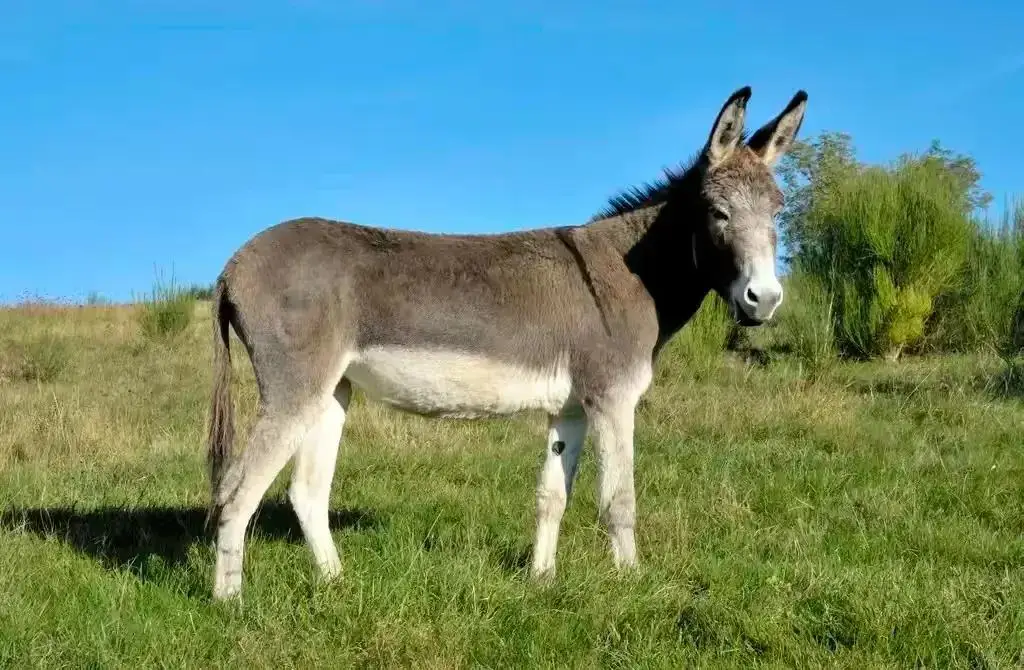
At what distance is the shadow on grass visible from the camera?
4664 millimetres

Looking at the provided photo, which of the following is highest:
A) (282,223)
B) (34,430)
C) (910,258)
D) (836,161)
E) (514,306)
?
(836,161)

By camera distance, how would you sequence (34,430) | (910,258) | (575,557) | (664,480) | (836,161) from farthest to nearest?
(836,161)
(910,258)
(34,430)
(664,480)
(575,557)

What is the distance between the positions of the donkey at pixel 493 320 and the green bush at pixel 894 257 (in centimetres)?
1144

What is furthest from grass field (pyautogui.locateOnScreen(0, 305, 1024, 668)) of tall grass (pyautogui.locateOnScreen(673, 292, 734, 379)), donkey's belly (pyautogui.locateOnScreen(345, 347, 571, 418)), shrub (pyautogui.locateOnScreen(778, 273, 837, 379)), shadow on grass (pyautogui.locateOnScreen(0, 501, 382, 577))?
shrub (pyautogui.locateOnScreen(778, 273, 837, 379))

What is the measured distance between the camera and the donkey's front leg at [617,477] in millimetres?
4207

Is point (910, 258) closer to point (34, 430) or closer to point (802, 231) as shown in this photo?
point (802, 231)

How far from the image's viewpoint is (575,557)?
14.5 ft

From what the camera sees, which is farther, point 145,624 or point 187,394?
point 187,394

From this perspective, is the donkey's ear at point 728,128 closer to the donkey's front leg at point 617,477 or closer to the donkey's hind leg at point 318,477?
the donkey's front leg at point 617,477

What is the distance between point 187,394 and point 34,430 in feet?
9.73

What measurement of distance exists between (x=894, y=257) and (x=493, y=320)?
13.0m

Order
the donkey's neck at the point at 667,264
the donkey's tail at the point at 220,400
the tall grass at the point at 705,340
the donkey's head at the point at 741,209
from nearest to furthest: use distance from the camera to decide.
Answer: the donkey's head at the point at 741,209 → the donkey's tail at the point at 220,400 → the donkey's neck at the point at 667,264 → the tall grass at the point at 705,340

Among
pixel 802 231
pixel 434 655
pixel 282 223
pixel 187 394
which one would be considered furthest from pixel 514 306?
pixel 802 231

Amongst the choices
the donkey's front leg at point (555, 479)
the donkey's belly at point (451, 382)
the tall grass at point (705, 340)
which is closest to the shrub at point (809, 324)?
the tall grass at point (705, 340)
